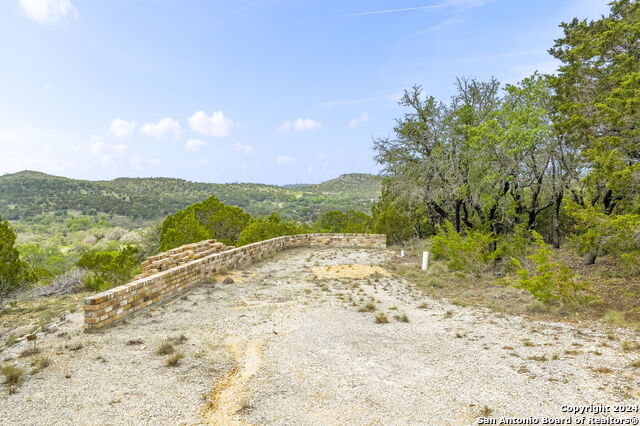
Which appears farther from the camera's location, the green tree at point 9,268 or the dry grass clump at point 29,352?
the green tree at point 9,268

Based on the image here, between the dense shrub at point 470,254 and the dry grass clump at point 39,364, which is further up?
the dense shrub at point 470,254

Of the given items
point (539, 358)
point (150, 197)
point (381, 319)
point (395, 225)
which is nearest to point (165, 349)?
point (381, 319)

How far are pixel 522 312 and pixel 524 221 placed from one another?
10293 millimetres

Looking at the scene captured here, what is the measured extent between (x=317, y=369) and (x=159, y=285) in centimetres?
439

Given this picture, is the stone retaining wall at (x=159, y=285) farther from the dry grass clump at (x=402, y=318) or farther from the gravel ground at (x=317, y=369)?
the dry grass clump at (x=402, y=318)

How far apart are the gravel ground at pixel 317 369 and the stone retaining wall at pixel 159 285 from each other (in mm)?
264

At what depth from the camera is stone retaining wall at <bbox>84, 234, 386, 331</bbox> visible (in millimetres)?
5742

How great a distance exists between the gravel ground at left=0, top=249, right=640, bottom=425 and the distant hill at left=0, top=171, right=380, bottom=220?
3443 cm

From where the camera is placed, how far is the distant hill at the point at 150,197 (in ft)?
156

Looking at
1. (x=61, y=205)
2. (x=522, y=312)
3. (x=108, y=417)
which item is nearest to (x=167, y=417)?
(x=108, y=417)

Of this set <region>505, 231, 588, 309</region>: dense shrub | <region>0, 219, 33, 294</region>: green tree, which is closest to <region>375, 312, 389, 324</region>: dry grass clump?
<region>505, 231, 588, 309</region>: dense shrub

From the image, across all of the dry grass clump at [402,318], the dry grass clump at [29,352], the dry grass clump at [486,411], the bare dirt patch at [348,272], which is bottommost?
the bare dirt patch at [348,272]

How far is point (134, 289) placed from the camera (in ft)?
21.7

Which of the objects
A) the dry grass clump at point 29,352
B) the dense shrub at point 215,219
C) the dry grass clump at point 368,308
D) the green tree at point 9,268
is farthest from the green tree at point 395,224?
the dry grass clump at point 29,352
